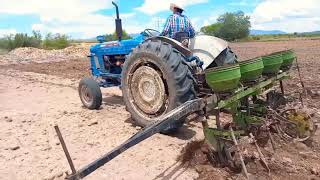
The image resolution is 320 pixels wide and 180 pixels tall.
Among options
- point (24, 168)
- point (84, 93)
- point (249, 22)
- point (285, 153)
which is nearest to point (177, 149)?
point (285, 153)

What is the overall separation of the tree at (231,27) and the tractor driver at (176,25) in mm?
63972

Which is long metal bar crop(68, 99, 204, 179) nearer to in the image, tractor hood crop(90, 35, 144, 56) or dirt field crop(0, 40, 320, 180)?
dirt field crop(0, 40, 320, 180)

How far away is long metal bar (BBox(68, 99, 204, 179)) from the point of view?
119 inches

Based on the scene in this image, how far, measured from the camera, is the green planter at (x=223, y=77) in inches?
149

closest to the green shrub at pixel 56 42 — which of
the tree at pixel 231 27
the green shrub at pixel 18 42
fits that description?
the green shrub at pixel 18 42

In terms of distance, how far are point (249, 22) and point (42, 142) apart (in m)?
72.2

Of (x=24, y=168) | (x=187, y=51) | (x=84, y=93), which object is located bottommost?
(x=24, y=168)

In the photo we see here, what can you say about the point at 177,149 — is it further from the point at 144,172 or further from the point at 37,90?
the point at 37,90

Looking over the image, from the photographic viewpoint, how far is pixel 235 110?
4434 mm

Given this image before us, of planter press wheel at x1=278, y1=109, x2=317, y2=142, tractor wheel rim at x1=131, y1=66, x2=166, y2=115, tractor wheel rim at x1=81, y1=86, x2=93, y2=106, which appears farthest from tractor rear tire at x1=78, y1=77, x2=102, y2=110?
planter press wheel at x1=278, y1=109, x2=317, y2=142

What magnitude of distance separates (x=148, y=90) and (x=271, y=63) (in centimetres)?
189

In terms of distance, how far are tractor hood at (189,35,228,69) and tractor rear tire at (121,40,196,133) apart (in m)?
0.64

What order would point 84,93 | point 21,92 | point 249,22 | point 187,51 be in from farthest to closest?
1. point 249,22
2. point 21,92
3. point 84,93
4. point 187,51

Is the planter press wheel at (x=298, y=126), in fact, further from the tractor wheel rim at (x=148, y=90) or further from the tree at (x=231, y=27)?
the tree at (x=231, y=27)
